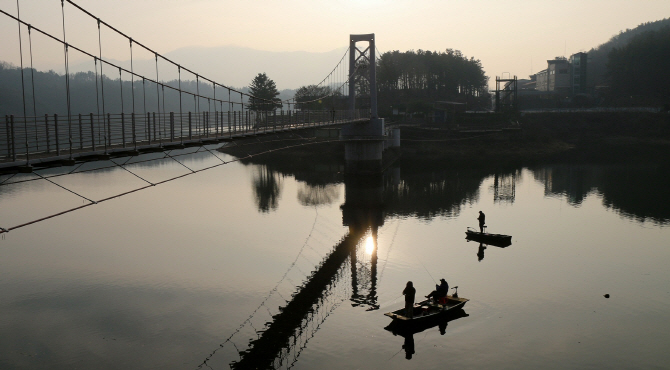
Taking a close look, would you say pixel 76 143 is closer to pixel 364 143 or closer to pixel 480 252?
pixel 480 252

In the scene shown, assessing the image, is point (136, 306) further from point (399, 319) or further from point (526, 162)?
point (526, 162)

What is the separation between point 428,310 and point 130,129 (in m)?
26.0

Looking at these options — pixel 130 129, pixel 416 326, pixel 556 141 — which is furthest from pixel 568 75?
pixel 416 326

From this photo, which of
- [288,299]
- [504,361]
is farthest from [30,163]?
[504,361]

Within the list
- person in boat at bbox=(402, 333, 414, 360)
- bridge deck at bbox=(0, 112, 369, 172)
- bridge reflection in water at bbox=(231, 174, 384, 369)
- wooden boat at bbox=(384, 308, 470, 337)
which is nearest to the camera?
bridge deck at bbox=(0, 112, 369, 172)

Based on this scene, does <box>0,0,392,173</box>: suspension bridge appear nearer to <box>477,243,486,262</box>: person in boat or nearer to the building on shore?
<box>477,243,486,262</box>: person in boat

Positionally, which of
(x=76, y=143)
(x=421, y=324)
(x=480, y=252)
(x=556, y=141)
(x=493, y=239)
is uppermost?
(x=76, y=143)

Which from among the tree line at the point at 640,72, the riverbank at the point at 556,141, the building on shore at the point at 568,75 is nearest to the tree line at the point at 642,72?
the tree line at the point at 640,72

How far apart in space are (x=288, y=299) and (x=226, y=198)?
2642 centimetres

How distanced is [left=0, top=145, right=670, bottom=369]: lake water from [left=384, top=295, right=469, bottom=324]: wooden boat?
1.57 ft

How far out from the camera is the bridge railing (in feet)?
61.0

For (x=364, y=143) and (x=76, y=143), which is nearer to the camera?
(x=76, y=143)

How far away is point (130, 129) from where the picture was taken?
39.2 meters

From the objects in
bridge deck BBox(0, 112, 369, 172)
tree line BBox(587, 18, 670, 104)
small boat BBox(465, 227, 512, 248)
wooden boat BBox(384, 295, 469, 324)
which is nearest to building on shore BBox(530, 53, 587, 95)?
tree line BBox(587, 18, 670, 104)
